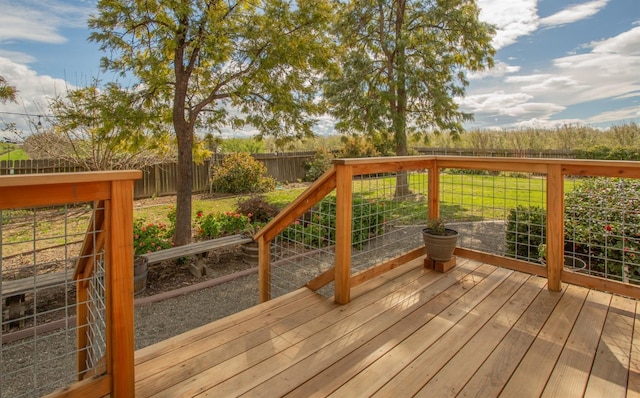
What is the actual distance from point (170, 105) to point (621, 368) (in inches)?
246

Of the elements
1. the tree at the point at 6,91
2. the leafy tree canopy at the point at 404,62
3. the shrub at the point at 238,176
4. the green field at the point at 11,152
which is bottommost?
the shrub at the point at 238,176

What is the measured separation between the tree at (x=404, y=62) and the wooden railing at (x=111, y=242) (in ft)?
26.6

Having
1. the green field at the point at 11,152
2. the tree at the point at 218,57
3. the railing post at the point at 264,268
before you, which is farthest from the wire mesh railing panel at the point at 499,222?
the green field at the point at 11,152

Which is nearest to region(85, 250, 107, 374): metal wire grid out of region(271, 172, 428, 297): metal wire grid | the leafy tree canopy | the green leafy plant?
region(271, 172, 428, 297): metal wire grid

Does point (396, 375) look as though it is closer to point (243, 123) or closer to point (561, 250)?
point (561, 250)

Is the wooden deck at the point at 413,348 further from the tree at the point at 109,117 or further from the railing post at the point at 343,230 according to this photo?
the tree at the point at 109,117

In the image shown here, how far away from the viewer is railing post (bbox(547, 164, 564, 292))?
271 centimetres

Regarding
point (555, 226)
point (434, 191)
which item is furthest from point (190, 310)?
point (555, 226)

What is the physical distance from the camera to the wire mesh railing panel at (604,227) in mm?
3328

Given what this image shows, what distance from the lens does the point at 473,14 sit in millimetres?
9109

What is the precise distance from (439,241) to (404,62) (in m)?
7.07

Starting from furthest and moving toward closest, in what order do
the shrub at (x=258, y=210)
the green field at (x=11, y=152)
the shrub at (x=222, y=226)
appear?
the green field at (x=11, y=152), the shrub at (x=258, y=210), the shrub at (x=222, y=226)

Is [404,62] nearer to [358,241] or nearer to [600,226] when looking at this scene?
[358,241]

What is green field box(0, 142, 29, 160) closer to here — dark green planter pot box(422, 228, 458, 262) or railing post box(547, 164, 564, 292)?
dark green planter pot box(422, 228, 458, 262)
